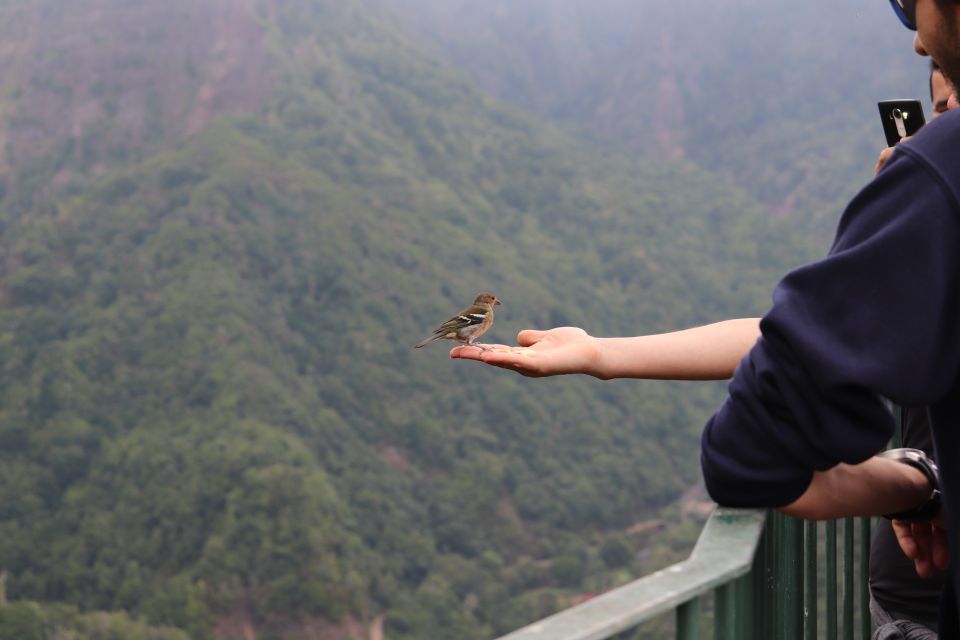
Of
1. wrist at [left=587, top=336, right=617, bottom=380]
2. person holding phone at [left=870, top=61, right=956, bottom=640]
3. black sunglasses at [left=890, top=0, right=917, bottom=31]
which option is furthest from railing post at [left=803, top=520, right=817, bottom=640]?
black sunglasses at [left=890, top=0, right=917, bottom=31]

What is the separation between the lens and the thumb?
2242 millimetres

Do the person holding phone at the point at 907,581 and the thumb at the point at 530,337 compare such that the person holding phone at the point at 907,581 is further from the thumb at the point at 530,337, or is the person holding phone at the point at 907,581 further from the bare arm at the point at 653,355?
the thumb at the point at 530,337

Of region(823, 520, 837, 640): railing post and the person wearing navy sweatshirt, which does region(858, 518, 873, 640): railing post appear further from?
the person wearing navy sweatshirt

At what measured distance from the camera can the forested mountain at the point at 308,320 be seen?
5353cm

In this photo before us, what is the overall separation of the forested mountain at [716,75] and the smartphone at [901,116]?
101 m

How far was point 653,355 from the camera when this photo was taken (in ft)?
6.44

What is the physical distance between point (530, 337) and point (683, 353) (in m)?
0.42

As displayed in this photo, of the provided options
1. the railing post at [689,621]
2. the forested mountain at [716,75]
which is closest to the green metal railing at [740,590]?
the railing post at [689,621]

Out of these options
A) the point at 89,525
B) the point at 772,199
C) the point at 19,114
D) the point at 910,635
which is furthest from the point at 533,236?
the point at 910,635

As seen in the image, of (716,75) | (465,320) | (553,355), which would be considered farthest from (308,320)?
(553,355)

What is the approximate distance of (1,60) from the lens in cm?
8794

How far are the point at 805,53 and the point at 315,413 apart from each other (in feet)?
249

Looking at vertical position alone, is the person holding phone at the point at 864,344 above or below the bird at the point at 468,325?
above

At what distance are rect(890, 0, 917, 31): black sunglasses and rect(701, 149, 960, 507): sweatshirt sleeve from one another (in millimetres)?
226
